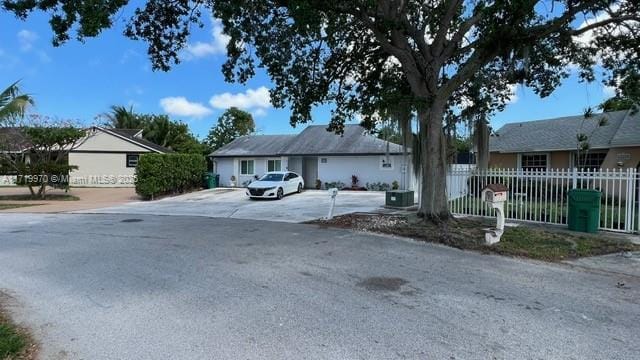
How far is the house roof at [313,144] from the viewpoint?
92.9 ft

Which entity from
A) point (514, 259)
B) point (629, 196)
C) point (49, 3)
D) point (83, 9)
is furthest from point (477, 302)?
point (49, 3)

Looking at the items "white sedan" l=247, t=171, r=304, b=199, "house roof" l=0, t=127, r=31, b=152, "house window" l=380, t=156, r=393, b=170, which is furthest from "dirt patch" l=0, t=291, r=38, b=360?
"house window" l=380, t=156, r=393, b=170

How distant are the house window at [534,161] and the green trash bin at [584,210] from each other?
12571 millimetres

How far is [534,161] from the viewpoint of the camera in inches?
918

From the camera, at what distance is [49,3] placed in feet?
30.0

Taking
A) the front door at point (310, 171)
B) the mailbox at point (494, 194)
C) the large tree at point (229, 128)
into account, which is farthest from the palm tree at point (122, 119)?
the mailbox at point (494, 194)

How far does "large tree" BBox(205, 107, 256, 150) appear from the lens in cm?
5203

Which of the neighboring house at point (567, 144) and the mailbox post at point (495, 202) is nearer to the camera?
the mailbox post at point (495, 202)

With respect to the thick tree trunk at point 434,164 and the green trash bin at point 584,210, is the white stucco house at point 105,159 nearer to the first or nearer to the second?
the thick tree trunk at point 434,164

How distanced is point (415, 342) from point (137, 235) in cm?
922

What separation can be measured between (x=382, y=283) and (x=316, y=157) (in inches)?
944

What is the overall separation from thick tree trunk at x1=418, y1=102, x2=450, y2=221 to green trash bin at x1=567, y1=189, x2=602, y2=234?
3142mm

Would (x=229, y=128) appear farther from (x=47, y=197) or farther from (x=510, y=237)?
(x=510, y=237)

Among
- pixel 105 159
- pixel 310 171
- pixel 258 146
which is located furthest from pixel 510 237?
pixel 105 159
